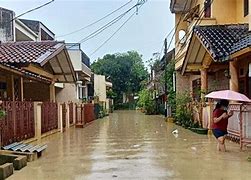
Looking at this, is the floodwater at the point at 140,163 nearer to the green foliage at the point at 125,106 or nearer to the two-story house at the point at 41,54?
the two-story house at the point at 41,54

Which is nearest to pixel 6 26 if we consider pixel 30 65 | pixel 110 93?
pixel 30 65

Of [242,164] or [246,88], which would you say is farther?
[246,88]

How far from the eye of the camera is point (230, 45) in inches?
611

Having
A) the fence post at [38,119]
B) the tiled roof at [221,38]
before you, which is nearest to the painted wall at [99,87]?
the fence post at [38,119]

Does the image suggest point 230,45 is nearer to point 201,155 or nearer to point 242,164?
point 201,155

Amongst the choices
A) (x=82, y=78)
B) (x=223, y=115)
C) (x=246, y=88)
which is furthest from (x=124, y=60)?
(x=223, y=115)

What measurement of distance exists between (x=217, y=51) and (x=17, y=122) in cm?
718

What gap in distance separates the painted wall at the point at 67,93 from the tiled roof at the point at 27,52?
47.0 ft

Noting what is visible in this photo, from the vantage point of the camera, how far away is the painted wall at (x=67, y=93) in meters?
34.1

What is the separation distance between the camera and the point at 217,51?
49.5 feet

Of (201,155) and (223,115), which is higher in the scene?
(223,115)

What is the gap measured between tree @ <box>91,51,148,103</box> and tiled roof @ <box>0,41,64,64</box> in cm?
4837

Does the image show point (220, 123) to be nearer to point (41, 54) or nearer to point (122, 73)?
point (41, 54)

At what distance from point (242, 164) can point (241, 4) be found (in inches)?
496
